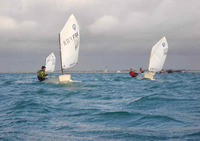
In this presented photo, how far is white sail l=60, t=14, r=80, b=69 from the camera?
28.3 m

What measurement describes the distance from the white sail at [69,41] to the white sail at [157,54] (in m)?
22.0

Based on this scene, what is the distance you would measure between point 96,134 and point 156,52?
4191cm

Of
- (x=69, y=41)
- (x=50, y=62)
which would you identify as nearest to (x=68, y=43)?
(x=69, y=41)

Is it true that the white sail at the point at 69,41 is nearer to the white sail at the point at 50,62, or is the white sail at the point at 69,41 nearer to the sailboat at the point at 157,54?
the sailboat at the point at 157,54

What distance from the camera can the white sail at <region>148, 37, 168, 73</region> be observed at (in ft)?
155

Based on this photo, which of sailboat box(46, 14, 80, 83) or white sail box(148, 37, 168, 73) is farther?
white sail box(148, 37, 168, 73)

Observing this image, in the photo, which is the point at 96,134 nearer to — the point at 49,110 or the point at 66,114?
the point at 66,114

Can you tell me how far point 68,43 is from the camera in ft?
93.8

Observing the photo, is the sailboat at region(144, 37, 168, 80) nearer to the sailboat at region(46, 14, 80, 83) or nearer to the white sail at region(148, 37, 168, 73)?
the white sail at region(148, 37, 168, 73)

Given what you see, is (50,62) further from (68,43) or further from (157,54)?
(68,43)

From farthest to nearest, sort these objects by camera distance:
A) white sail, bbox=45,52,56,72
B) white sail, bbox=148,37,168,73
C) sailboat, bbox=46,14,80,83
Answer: white sail, bbox=45,52,56,72, white sail, bbox=148,37,168,73, sailboat, bbox=46,14,80,83

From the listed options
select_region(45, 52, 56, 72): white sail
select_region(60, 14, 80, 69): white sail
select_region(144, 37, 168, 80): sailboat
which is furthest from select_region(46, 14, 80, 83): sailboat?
select_region(45, 52, 56, 72): white sail

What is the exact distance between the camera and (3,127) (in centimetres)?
830

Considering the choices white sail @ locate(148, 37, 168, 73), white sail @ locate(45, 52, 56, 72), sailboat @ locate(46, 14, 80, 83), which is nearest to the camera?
sailboat @ locate(46, 14, 80, 83)
